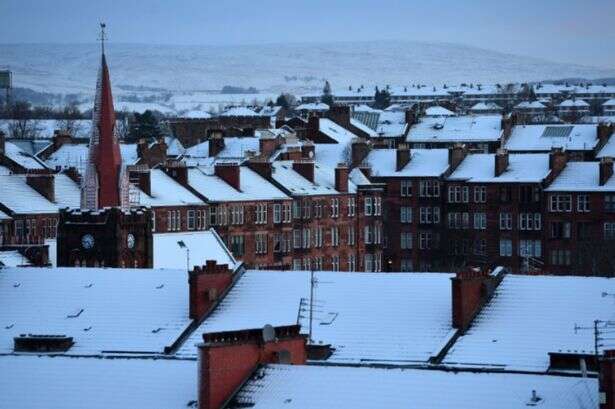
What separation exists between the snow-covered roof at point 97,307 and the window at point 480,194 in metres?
67.6

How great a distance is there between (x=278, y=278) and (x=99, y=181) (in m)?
22.8

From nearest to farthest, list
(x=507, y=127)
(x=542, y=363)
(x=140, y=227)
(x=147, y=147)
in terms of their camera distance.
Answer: (x=542, y=363), (x=140, y=227), (x=147, y=147), (x=507, y=127)

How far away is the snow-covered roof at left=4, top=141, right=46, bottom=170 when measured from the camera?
13266 cm

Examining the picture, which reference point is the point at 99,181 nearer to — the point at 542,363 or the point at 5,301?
the point at 5,301

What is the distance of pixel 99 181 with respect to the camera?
9244cm

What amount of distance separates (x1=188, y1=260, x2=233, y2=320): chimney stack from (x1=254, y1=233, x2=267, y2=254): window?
166ft

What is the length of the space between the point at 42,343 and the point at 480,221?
250 ft

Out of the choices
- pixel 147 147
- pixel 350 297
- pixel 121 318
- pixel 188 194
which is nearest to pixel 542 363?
pixel 350 297

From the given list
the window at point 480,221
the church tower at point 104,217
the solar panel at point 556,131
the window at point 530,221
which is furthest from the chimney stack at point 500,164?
the church tower at point 104,217

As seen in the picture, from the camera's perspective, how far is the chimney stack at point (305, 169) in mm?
129413

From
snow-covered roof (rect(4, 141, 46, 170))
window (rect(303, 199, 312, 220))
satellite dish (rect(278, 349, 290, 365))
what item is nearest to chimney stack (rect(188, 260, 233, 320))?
satellite dish (rect(278, 349, 290, 365))

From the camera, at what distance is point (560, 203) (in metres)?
135

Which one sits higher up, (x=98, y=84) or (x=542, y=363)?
(x=98, y=84)

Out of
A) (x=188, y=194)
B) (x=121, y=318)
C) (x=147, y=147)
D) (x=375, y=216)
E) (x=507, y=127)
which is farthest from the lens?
(x=507, y=127)
